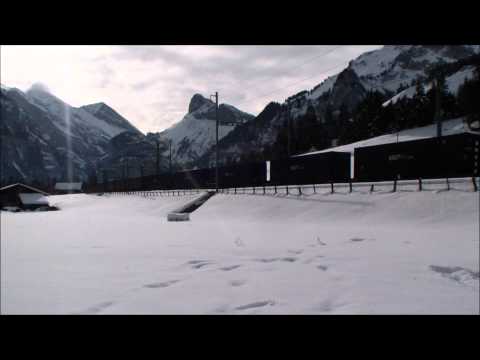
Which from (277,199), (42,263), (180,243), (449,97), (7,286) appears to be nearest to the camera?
(7,286)

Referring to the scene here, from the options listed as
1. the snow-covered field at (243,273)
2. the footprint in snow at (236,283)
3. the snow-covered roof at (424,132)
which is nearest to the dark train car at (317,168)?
the snow-covered field at (243,273)

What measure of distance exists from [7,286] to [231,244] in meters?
7.38

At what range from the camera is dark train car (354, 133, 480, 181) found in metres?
21.9

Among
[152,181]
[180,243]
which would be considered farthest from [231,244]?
[152,181]

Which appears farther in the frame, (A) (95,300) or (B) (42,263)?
(B) (42,263)

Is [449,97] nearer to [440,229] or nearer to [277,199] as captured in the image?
[277,199]

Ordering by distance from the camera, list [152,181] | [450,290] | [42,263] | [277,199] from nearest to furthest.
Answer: [450,290], [42,263], [277,199], [152,181]

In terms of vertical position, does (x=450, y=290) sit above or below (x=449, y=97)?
below

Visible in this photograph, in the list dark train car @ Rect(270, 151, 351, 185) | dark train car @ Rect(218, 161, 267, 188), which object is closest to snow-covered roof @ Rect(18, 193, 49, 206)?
dark train car @ Rect(270, 151, 351, 185)

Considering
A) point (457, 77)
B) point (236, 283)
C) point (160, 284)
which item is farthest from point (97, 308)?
point (457, 77)

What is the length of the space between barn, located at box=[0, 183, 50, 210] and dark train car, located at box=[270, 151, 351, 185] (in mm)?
29504

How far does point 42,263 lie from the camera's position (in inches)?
248
